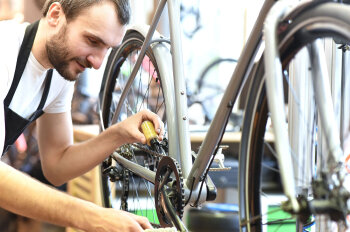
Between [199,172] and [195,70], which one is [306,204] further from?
[195,70]

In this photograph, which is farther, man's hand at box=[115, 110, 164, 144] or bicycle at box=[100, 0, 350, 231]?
man's hand at box=[115, 110, 164, 144]

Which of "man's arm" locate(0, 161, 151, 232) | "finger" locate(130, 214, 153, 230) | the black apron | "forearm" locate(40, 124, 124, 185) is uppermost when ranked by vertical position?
the black apron

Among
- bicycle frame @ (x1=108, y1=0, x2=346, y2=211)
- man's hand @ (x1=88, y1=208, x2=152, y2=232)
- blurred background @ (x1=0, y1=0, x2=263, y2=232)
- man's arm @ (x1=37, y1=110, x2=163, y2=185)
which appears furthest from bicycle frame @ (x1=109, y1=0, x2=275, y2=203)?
blurred background @ (x1=0, y1=0, x2=263, y2=232)

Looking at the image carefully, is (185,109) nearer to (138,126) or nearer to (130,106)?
(138,126)

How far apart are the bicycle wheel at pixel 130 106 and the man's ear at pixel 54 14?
0.85ft

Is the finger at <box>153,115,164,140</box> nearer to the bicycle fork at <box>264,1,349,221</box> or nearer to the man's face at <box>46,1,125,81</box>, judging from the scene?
the man's face at <box>46,1,125,81</box>

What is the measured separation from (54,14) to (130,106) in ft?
1.52

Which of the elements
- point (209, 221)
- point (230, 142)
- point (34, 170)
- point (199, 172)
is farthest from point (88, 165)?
point (34, 170)

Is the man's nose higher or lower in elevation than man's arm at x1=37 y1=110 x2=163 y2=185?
higher

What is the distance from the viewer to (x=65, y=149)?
1663 millimetres

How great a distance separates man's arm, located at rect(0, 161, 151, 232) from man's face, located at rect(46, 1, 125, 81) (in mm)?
348

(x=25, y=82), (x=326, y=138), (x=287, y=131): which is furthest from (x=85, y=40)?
(x=326, y=138)

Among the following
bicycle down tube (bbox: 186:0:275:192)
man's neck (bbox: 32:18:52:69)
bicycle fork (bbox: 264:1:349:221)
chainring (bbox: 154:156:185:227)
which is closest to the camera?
bicycle fork (bbox: 264:1:349:221)

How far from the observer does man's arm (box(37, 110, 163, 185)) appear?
1.53 metres
